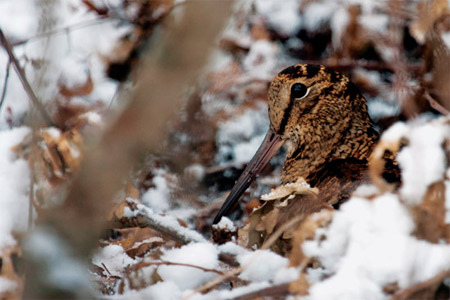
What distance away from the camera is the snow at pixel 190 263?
1.97m

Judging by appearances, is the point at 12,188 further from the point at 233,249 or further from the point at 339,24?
the point at 339,24

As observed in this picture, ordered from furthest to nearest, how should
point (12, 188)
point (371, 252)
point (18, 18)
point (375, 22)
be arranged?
point (18, 18) → point (375, 22) → point (12, 188) → point (371, 252)

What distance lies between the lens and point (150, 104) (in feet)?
4.09

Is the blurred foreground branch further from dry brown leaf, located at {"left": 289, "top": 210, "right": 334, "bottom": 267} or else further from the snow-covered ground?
dry brown leaf, located at {"left": 289, "top": 210, "right": 334, "bottom": 267}

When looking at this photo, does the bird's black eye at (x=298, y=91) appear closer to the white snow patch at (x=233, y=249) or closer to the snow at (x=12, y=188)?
the white snow patch at (x=233, y=249)

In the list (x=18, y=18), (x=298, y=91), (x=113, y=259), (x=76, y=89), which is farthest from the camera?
(x=18, y=18)

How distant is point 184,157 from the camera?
3742 millimetres

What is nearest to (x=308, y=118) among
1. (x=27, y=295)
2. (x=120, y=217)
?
(x=120, y=217)

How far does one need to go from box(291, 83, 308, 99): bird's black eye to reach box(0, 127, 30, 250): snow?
38.8 inches

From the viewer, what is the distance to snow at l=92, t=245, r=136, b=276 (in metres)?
2.35

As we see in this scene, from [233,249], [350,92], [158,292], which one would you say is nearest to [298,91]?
[350,92]

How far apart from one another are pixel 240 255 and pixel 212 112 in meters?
1.97

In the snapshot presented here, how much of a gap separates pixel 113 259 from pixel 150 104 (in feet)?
4.10

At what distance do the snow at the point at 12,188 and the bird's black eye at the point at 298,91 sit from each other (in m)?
0.98
